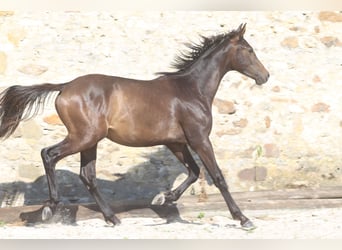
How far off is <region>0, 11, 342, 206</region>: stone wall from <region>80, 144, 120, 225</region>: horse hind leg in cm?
134

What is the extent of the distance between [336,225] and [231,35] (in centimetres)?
218

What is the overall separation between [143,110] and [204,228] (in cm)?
130

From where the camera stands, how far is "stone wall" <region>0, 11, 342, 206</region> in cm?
832

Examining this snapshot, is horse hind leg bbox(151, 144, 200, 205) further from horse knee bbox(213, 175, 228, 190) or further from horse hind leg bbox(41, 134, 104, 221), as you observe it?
horse hind leg bbox(41, 134, 104, 221)

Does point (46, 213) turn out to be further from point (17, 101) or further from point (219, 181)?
point (219, 181)

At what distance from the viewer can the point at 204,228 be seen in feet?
22.4

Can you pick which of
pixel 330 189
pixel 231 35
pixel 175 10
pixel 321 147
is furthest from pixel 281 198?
pixel 175 10

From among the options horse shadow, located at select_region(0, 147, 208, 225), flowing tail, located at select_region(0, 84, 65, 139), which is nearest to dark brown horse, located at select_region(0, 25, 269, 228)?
flowing tail, located at select_region(0, 84, 65, 139)

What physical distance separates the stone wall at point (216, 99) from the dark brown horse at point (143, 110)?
132 centimetres

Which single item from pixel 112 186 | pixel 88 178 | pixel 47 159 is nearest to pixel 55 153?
pixel 47 159

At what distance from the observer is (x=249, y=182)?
8617 millimetres

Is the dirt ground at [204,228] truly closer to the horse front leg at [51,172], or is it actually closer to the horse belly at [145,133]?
the horse front leg at [51,172]

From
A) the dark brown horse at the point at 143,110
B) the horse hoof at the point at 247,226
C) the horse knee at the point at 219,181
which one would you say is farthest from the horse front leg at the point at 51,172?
the horse hoof at the point at 247,226

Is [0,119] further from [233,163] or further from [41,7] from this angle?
[233,163]
